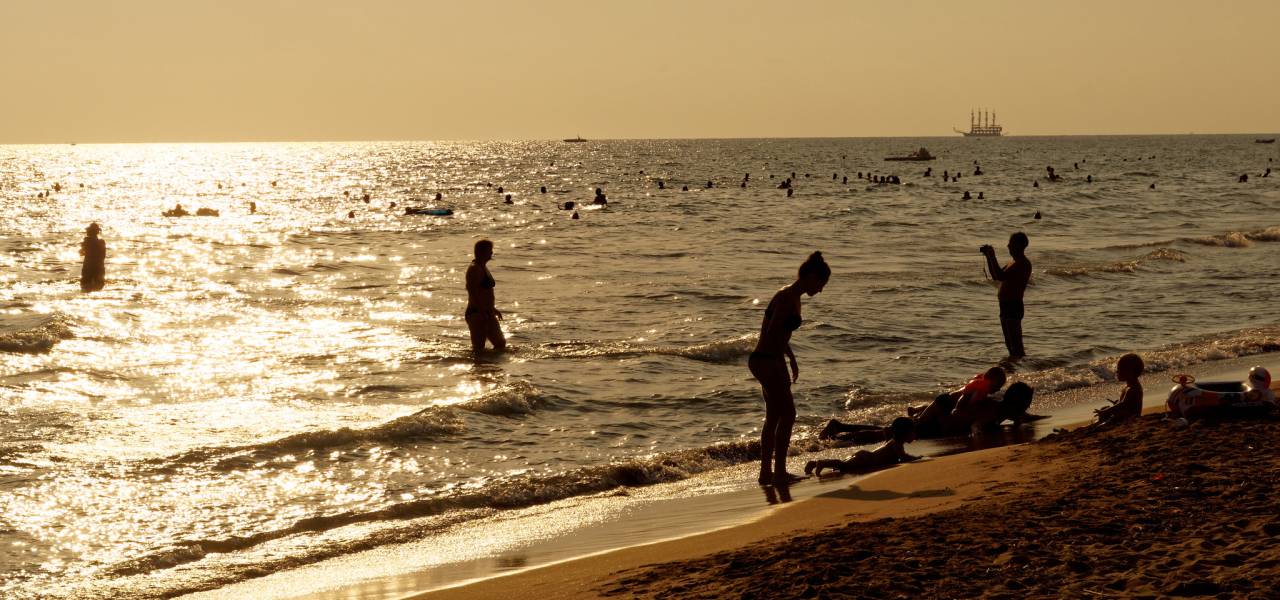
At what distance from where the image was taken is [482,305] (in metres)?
16.0

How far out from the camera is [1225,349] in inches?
616

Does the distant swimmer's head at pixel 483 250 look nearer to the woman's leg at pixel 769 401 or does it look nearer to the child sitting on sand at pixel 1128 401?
the woman's leg at pixel 769 401

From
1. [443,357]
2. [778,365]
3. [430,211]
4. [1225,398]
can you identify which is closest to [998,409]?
[1225,398]

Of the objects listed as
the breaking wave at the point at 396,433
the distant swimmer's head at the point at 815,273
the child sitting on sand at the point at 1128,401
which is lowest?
the breaking wave at the point at 396,433

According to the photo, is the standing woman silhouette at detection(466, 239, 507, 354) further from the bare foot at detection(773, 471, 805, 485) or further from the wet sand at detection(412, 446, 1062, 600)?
the wet sand at detection(412, 446, 1062, 600)

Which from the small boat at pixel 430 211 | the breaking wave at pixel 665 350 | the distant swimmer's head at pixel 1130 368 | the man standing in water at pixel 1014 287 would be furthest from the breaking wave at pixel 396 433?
the small boat at pixel 430 211

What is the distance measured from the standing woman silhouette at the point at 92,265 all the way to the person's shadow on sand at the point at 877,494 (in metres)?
19.7

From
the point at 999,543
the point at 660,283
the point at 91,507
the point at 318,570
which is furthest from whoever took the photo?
the point at 660,283

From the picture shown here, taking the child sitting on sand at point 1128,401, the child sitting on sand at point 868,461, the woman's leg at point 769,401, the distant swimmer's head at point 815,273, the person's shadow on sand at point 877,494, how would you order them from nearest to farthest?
the person's shadow on sand at point 877,494 → the distant swimmer's head at point 815,273 → the woman's leg at point 769,401 → the child sitting on sand at point 868,461 → the child sitting on sand at point 1128,401

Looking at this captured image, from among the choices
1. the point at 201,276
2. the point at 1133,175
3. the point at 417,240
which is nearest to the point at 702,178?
the point at 1133,175

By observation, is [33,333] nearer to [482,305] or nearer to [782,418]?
[482,305]

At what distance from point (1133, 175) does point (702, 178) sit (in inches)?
1213

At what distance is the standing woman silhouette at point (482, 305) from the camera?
15154 mm

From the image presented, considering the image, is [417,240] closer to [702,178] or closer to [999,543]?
[999,543]
